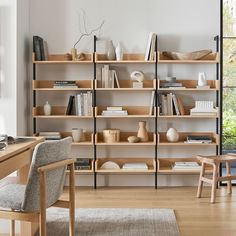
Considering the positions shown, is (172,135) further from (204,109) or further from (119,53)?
(119,53)

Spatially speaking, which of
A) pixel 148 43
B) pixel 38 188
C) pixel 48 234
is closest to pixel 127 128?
pixel 148 43

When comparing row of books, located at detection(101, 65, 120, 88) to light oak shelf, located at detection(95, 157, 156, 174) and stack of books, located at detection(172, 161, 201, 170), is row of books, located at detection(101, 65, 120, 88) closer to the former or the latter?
light oak shelf, located at detection(95, 157, 156, 174)

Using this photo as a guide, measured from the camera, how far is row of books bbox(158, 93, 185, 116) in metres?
5.79

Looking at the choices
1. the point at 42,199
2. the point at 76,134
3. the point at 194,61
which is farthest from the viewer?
the point at 76,134

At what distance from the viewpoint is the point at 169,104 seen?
5.81 meters

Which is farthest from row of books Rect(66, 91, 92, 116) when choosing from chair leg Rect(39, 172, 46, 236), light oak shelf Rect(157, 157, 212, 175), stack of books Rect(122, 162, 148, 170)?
chair leg Rect(39, 172, 46, 236)

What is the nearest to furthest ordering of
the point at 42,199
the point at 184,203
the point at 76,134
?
the point at 42,199
the point at 184,203
the point at 76,134

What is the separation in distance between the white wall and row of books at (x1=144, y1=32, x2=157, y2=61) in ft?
0.60

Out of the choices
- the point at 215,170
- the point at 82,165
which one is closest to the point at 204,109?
the point at 215,170

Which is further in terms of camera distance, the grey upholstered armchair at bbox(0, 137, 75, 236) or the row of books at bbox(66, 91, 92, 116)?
the row of books at bbox(66, 91, 92, 116)

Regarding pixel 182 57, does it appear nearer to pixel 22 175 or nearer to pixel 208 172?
pixel 208 172

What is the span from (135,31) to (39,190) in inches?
131

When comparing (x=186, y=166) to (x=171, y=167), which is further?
(x=171, y=167)

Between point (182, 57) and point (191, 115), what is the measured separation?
692 mm
